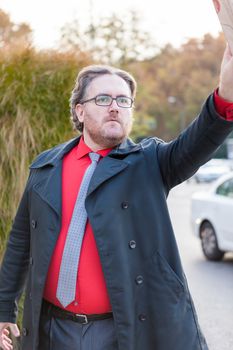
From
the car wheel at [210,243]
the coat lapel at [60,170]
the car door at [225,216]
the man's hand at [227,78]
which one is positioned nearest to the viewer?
the man's hand at [227,78]

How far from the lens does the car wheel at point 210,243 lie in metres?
10.6

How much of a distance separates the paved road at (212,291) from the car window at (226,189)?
1087 mm

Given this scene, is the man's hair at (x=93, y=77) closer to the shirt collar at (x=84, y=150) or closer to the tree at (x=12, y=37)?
the shirt collar at (x=84, y=150)

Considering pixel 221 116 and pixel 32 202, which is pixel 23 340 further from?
pixel 221 116

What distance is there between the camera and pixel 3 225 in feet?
16.7

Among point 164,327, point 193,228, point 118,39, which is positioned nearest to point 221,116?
point 164,327

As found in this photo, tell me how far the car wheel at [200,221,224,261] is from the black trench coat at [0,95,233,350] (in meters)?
8.01

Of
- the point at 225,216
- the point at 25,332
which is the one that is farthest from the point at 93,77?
the point at 225,216

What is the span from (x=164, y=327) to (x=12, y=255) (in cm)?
86

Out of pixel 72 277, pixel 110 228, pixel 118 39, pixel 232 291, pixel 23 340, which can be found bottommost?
pixel 232 291

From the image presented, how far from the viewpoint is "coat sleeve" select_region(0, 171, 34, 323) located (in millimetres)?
3086

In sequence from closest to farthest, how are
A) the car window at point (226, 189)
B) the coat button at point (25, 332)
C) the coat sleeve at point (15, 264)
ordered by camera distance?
1. the coat button at point (25, 332)
2. the coat sleeve at point (15, 264)
3. the car window at point (226, 189)

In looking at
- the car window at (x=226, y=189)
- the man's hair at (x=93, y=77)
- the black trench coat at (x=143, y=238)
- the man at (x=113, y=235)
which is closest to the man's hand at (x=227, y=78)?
the man at (x=113, y=235)

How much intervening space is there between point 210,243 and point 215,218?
0.50 meters
